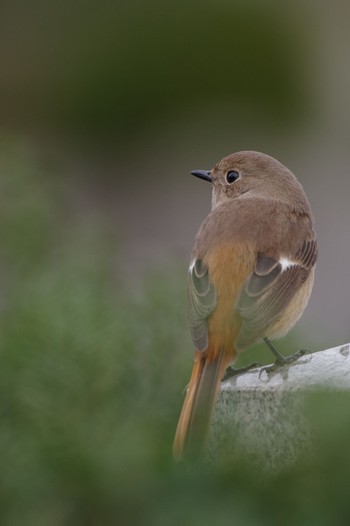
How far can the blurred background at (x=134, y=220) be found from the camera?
116 inches

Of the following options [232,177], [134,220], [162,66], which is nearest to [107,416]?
[232,177]

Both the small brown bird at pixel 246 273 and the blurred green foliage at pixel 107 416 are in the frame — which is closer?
the blurred green foliage at pixel 107 416

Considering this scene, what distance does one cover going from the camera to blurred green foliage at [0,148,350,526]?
2.39 meters

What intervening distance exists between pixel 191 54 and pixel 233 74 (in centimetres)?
45

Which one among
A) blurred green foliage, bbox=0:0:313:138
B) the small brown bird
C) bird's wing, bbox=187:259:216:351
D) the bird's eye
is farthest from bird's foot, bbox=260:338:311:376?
blurred green foliage, bbox=0:0:313:138

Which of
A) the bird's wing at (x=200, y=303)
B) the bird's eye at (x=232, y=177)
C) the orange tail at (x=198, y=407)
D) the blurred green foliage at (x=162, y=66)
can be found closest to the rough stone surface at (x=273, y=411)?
the orange tail at (x=198, y=407)

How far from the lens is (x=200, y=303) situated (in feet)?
11.5

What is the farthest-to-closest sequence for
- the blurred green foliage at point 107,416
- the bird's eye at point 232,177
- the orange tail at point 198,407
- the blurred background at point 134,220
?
1. the bird's eye at point 232,177
2. the blurred background at point 134,220
3. the orange tail at point 198,407
4. the blurred green foliage at point 107,416

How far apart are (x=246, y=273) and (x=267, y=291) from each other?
8cm

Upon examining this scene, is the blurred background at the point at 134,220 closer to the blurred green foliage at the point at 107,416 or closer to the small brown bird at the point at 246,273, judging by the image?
the blurred green foliage at the point at 107,416

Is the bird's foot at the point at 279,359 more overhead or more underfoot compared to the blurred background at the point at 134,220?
more underfoot

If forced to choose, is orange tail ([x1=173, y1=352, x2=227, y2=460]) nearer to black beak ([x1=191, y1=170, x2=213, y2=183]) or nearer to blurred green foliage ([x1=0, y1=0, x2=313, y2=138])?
black beak ([x1=191, y1=170, x2=213, y2=183])

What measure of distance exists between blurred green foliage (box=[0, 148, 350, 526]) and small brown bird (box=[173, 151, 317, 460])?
193 mm

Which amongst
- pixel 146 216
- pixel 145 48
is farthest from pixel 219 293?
pixel 145 48
